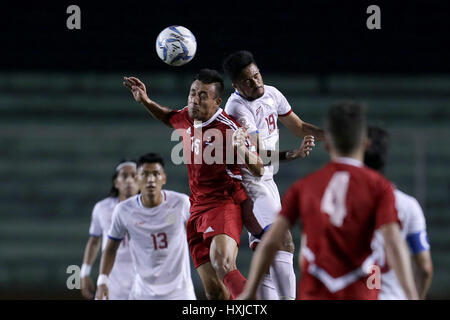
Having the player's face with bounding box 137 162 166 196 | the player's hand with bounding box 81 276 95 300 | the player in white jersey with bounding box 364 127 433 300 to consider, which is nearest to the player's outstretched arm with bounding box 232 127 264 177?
the player in white jersey with bounding box 364 127 433 300

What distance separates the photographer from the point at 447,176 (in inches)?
477

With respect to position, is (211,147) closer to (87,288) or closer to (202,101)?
(202,101)

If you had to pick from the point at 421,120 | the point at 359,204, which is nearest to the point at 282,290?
the point at 359,204

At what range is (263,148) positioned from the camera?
5.79 meters

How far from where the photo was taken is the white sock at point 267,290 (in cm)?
555

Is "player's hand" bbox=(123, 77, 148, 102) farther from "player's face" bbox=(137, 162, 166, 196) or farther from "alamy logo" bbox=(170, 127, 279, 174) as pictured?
"player's face" bbox=(137, 162, 166, 196)

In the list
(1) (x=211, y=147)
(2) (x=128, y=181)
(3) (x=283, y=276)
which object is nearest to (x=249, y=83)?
(1) (x=211, y=147)

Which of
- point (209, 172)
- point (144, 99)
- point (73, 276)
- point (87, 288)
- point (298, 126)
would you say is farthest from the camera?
point (73, 276)

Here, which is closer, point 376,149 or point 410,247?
point 410,247

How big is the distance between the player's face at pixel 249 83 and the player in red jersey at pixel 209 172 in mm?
207

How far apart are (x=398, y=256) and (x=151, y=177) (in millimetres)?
4036

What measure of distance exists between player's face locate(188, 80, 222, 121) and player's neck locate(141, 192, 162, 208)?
1421 mm

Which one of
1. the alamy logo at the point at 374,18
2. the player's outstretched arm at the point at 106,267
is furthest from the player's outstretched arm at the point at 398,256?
the alamy logo at the point at 374,18
